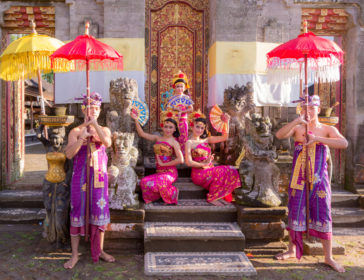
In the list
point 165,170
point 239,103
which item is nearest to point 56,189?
point 165,170

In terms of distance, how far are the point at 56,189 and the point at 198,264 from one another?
2223 millimetres

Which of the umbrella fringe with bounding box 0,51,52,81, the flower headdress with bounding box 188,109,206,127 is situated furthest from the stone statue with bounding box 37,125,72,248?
the flower headdress with bounding box 188,109,206,127

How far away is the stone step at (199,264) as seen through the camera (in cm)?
390

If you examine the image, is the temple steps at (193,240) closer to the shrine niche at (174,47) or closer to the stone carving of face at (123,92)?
the stone carving of face at (123,92)

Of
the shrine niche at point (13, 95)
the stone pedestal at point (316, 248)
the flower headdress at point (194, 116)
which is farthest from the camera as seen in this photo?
the shrine niche at point (13, 95)

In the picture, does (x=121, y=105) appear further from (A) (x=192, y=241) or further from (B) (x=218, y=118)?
(A) (x=192, y=241)

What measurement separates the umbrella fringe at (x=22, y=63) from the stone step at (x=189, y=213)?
2.52 m

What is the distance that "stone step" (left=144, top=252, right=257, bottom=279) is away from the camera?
3.90 meters

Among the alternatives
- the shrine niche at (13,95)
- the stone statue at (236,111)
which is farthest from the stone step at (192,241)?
the shrine niche at (13,95)

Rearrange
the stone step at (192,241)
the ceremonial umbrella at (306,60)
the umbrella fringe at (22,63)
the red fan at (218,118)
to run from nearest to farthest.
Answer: the ceremonial umbrella at (306,60) → the stone step at (192,241) → the umbrella fringe at (22,63) → the red fan at (218,118)

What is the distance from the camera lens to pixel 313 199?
4207 millimetres

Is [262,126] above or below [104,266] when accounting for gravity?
above

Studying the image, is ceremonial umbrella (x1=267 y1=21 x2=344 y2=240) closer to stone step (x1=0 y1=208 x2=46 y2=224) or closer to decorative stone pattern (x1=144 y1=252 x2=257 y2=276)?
decorative stone pattern (x1=144 y1=252 x2=257 y2=276)

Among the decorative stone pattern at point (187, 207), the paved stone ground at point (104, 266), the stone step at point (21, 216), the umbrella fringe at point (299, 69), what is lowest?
the paved stone ground at point (104, 266)
